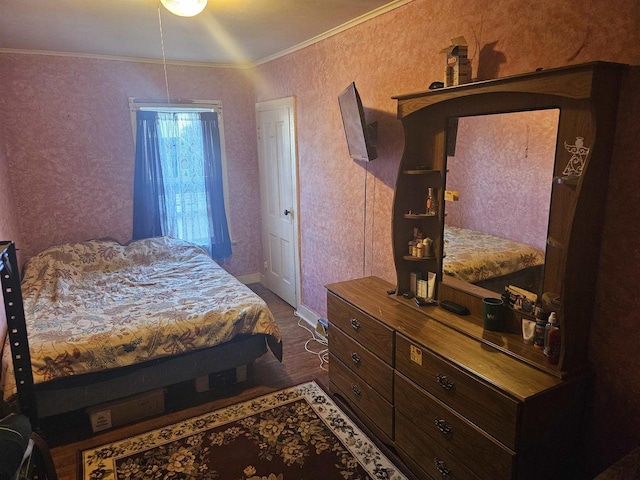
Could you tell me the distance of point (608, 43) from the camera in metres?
1.54

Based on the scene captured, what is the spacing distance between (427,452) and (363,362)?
58 cm

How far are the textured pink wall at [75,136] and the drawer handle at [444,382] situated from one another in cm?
359

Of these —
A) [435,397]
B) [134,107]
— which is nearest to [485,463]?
[435,397]

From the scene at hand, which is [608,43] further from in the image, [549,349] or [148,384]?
[148,384]

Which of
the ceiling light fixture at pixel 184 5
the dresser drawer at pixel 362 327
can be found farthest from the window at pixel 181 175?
the dresser drawer at pixel 362 327

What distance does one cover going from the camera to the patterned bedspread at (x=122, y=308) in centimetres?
244

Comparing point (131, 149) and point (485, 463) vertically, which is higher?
point (131, 149)

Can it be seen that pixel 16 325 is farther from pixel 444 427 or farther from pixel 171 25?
pixel 171 25

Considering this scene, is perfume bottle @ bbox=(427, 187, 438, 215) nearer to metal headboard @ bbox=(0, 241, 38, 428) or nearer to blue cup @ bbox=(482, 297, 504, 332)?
blue cup @ bbox=(482, 297, 504, 332)

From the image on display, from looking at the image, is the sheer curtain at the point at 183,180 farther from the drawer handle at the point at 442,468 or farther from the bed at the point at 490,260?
the drawer handle at the point at 442,468

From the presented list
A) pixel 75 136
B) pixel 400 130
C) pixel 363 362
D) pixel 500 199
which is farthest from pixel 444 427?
pixel 75 136

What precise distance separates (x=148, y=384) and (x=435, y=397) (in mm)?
1744

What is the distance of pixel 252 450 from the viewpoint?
7.79ft

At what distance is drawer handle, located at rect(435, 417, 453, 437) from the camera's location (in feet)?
6.08
